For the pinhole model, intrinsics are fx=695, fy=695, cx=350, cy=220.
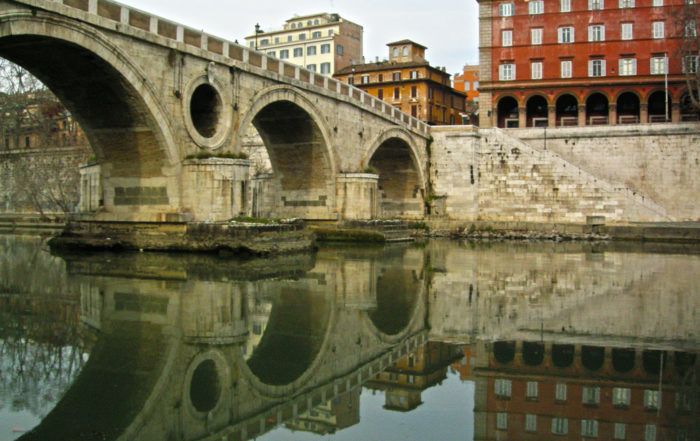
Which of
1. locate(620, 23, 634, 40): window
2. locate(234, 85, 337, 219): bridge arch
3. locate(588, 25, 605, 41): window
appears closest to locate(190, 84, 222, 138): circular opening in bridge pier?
locate(234, 85, 337, 219): bridge arch

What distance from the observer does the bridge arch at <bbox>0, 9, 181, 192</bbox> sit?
46.8ft

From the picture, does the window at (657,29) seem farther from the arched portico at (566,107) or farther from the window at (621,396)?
the window at (621,396)

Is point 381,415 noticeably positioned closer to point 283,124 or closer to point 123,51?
point 123,51

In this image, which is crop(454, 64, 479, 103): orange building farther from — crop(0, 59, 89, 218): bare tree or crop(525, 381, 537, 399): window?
crop(525, 381, 537, 399): window

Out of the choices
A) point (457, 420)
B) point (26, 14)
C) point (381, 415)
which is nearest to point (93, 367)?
point (381, 415)

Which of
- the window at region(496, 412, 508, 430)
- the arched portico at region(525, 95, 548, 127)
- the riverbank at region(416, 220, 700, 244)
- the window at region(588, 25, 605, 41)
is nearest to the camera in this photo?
the window at region(496, 412, 508, 430)

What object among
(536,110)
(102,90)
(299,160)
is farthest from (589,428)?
(536,110)

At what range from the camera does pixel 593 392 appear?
619 cm

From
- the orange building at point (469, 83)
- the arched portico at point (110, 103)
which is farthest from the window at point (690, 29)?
the orange building at point (469, 83)

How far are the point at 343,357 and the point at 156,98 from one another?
11755mm

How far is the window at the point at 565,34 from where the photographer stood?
123 feet

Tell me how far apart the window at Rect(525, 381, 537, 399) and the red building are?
32.8 meters

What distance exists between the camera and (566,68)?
1476 inches

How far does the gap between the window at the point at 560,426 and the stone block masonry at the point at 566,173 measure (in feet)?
87.4
